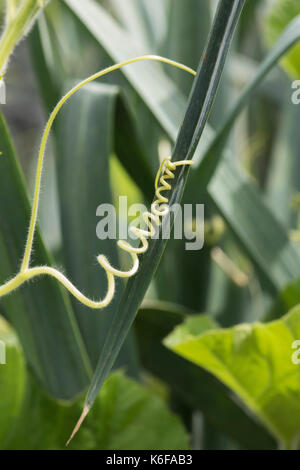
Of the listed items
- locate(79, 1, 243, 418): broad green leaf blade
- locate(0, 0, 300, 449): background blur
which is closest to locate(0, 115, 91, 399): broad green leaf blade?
locate(0, 0, 300, 449): background blur

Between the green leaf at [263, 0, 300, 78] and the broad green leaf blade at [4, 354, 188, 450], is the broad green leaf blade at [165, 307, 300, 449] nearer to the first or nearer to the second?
the broad green leaf blade at [4, 354, 188, 450]

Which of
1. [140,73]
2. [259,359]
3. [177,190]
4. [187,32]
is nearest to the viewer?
[177,190]

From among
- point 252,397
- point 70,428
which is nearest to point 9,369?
point 70,428

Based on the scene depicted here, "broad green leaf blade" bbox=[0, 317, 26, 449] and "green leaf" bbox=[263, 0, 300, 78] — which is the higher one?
"green leaf" bbox=[263, 0, 300, 78]

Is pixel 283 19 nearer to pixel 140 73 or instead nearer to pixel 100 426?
pixel 140 73

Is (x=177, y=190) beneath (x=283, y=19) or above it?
beneath

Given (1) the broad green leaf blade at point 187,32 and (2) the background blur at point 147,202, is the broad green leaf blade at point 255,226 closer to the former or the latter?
(2) the background blur at point 147,202

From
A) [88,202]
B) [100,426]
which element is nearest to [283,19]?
[88,202]
